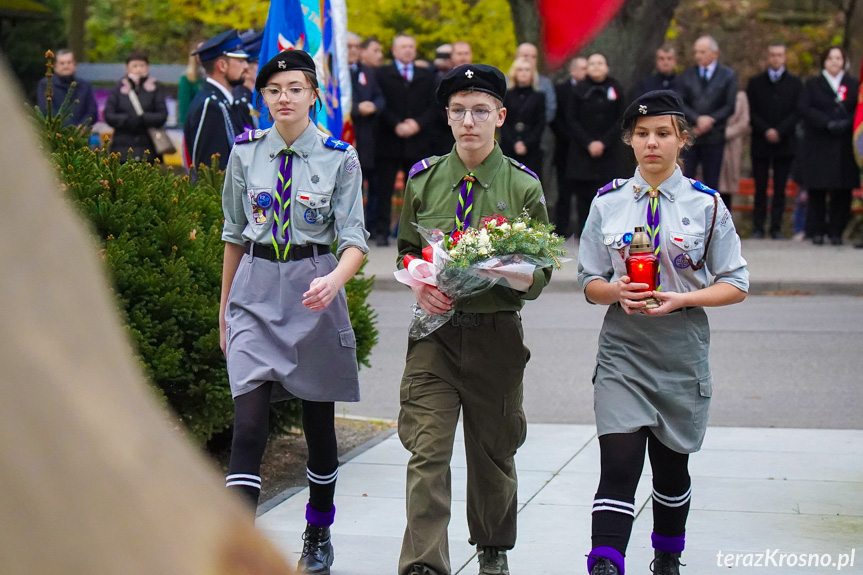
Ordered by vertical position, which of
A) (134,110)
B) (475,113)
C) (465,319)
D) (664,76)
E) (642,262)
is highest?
(475,113)

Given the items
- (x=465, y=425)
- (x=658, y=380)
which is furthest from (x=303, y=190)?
(x=658, y=380)

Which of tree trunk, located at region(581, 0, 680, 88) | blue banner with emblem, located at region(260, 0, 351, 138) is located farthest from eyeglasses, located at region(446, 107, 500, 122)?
tree trunk, located at region(581, 0, 680, 88)

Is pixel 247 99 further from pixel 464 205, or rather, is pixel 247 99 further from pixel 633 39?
pixel 633 39

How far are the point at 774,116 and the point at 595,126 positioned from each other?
2776 millimetres

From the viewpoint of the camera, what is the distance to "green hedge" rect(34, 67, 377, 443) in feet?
17.1

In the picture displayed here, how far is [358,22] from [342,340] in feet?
80.7

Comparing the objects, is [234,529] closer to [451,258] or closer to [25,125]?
[25,125]

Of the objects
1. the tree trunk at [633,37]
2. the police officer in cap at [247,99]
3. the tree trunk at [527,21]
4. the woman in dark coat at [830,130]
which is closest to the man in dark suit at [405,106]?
the tree trunk at [633,37]

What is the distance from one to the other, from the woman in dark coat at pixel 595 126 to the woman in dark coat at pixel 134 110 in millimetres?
4972

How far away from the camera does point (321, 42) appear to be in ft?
27.4

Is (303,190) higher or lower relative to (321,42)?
lower

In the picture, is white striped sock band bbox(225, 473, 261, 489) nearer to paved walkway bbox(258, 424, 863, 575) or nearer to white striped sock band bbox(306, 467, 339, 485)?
paved walkway bbox(258, 424, 863, 575)

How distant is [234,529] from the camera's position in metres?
0.70

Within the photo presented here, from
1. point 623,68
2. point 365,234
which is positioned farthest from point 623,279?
point 623,68
